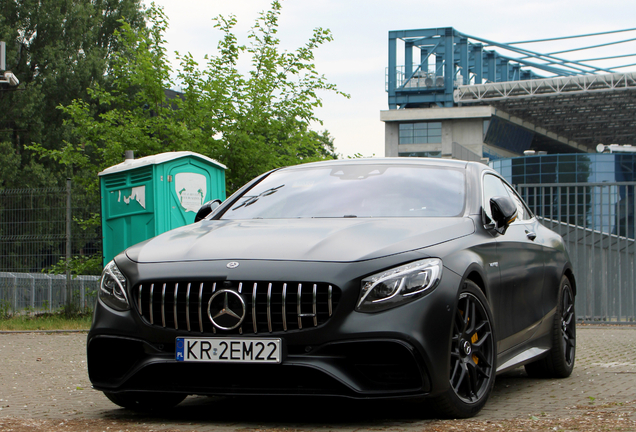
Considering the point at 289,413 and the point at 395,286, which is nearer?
the point at 395,286

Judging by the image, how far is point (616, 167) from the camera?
63844 mm

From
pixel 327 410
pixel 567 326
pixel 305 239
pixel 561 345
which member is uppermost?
pixel 305 239

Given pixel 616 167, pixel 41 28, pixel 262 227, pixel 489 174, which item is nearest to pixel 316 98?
pixel 489 174

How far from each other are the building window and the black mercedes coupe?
253 feet

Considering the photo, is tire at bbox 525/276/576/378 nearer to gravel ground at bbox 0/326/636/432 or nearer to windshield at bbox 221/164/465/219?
gravel ground at bbox 0/326/636/432

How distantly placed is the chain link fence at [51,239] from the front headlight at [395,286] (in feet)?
30.8

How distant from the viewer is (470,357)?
4.41m

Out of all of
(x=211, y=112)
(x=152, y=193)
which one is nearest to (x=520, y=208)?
(x=152, y=193)

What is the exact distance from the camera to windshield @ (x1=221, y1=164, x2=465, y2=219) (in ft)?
16.5

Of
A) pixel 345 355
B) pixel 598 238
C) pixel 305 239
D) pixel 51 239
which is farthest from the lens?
pixel 598 238

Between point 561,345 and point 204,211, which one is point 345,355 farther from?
point 561,345

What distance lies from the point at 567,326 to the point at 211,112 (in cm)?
824

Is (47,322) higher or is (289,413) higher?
(289,413)

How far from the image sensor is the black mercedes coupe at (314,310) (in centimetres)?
394
